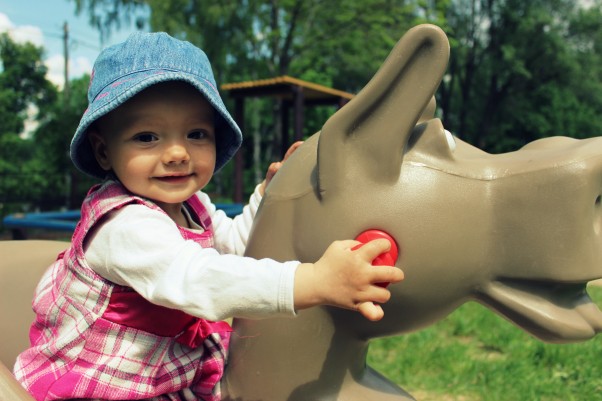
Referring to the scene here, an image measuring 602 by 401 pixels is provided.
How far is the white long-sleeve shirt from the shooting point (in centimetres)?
75

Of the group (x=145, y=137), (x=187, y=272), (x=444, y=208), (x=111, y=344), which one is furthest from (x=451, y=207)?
(x=111, y=344)

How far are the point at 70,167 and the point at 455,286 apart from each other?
11.0 meters

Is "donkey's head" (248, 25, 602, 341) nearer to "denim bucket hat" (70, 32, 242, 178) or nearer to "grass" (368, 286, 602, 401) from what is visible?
"denim bucket hat" (70, 32, 242, 178)

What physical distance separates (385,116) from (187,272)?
346mm

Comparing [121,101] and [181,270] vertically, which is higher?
[121,101]

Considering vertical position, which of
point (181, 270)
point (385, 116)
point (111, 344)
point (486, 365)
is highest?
point (385, 116)

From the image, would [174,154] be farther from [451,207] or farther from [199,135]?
[451,207]

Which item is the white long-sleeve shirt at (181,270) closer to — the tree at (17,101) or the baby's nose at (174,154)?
the baby's nose at (174,154)

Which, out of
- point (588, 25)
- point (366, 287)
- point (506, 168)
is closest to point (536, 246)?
point (506, 168)

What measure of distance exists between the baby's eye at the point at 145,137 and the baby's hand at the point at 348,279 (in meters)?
0.35

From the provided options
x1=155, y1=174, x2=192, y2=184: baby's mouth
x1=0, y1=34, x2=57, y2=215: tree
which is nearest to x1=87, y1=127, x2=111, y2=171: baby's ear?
x1=155, y1=174, x2=192, y2=184: baby's mouth

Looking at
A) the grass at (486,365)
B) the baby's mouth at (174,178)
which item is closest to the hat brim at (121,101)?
the baby's mouth at (174,178)

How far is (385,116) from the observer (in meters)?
0.76

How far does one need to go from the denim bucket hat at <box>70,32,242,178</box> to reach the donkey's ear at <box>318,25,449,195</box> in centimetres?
25
